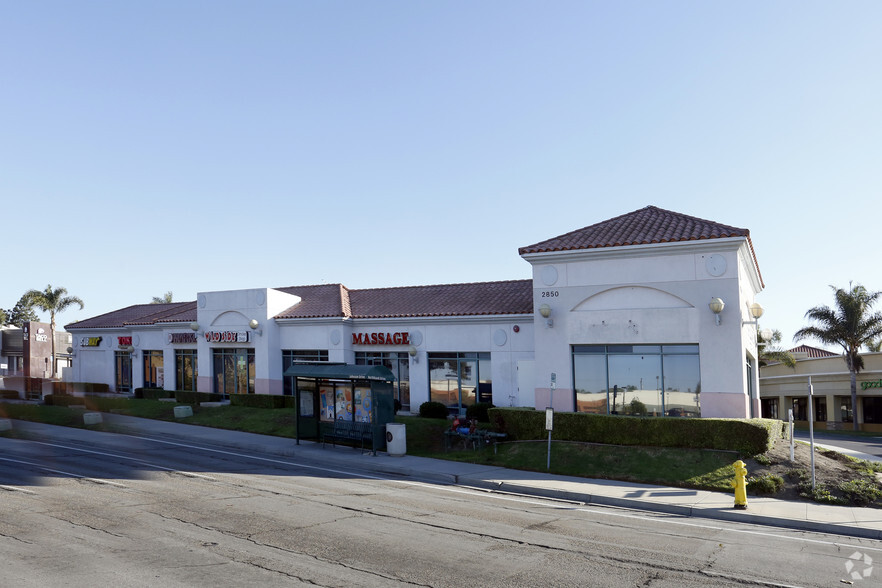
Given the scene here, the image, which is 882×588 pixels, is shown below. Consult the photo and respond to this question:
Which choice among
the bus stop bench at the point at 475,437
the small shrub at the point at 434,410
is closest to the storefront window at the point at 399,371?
the small shrub at the point at 434,410

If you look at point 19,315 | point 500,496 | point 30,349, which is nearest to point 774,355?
point 500,496

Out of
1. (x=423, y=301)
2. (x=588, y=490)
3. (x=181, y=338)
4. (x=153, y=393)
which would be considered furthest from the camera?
(x=181, y=338)

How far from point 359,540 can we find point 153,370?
34819 millimetres

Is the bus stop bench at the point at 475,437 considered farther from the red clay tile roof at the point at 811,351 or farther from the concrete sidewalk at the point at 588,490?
the red clay tile roof at the point at 811,351

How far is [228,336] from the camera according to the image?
116ft

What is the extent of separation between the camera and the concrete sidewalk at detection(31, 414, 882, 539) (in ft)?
44.7

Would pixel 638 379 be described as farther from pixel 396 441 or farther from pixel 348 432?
pixel 348 432

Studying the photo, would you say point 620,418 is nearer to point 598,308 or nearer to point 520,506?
point 598,308

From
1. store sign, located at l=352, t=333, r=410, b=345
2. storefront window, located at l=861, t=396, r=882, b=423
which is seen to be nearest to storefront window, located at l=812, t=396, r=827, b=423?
storefront window, located at l=861, t=396, r=882, b=423

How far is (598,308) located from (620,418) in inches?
159

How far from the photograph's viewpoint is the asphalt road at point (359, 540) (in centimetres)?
944

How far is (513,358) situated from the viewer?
28828mm

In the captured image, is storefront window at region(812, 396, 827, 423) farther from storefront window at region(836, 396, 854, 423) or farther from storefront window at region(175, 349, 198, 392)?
storefront window at region(175, 349, 198, 392)

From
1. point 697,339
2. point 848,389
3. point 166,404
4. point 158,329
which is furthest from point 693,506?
→ point 848,389
